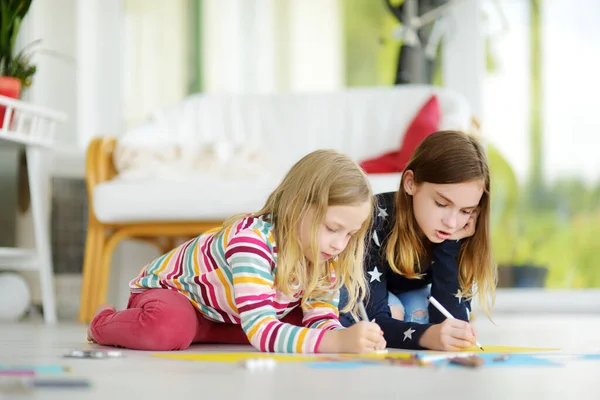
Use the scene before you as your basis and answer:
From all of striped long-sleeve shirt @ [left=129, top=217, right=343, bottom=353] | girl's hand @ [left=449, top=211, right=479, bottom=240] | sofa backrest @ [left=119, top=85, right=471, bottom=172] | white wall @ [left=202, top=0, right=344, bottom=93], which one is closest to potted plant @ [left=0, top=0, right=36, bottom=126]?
sofa backrest @ [left=119, top=85, right=471, bottom=172]

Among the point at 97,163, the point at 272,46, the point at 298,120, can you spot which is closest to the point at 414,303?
the point at 97,163

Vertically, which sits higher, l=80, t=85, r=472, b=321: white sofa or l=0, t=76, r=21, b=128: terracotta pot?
l=0, t=76, r=21, b=128: terracotta pot

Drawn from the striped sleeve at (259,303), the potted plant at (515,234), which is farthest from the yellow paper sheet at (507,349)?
the potted plant at (515,234)

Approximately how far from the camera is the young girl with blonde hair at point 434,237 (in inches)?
64.2

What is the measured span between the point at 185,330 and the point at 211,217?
104 cm

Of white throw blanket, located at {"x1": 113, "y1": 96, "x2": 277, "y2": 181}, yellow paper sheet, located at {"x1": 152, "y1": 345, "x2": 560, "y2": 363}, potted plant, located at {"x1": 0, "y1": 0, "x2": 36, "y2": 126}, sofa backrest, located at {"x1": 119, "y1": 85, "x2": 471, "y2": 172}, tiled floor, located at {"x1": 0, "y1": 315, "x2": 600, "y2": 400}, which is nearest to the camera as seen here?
tiled floor, located at {"x1": 0, "y1": 315, "x2": 600, "y2": 400}

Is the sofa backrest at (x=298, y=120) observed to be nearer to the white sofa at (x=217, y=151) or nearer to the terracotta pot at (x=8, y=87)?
the white sofa at (x=217, y=151)

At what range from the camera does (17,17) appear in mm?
2811

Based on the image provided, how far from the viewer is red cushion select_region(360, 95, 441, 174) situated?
109 inches

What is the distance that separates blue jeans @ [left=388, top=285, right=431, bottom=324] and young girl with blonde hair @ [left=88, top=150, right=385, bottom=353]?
27cm

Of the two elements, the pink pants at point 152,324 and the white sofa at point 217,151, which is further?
the white sofa at point 217,151

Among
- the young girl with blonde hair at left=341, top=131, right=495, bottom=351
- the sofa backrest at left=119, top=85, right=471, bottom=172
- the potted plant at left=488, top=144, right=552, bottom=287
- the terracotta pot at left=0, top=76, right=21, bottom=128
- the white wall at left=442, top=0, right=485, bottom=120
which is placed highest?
the white wall at left=442, top=0, right=485, bottom=120

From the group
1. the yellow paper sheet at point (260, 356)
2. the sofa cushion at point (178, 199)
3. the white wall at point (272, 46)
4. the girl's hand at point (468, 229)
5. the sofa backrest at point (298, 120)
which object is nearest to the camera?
the yellow paper sheet at point (260, 356)

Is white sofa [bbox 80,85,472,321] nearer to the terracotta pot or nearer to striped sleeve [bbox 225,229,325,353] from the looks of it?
the terracotta pot
